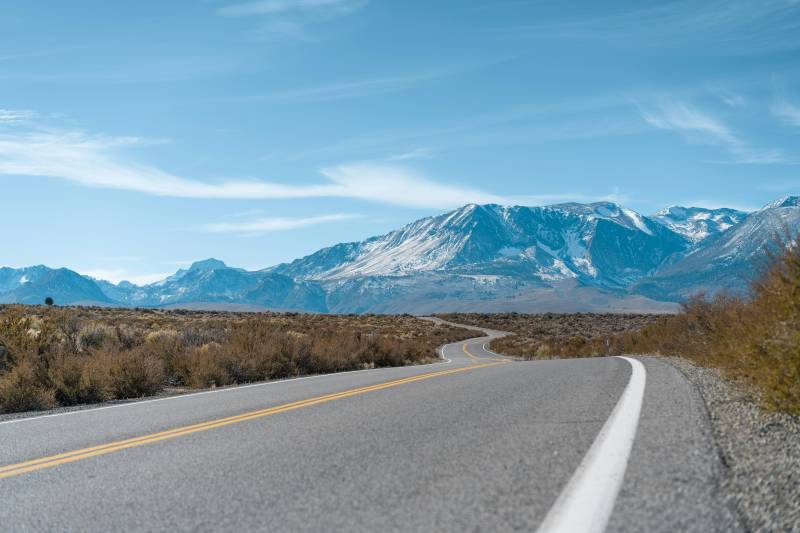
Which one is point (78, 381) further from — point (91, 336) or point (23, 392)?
point (91, 336)

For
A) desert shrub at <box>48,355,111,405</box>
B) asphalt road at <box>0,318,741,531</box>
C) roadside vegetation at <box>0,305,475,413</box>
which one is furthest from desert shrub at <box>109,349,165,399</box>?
asphalt road at <box>0,318,741,531</box>

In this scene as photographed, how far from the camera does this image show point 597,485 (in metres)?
4.02

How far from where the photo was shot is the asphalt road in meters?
3.66

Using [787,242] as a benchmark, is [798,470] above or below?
below

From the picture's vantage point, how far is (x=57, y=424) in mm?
7977

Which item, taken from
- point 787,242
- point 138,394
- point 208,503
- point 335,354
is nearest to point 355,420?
point 208,503

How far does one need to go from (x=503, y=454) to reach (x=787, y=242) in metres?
5.82

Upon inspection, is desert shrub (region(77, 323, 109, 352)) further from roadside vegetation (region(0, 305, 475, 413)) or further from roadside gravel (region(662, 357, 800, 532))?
roadside gravel (region(662, 357, 800, 532))

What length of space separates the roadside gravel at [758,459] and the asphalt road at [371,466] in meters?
0.13

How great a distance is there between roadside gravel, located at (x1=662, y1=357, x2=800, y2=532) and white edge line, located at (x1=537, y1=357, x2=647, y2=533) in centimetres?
65

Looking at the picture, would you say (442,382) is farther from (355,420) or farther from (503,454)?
(503,454)

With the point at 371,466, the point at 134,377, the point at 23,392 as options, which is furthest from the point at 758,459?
the point at 134,377

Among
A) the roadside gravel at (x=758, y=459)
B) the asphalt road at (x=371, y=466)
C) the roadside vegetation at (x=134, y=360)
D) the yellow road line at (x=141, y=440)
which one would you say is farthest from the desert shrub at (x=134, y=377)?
the roadside gravel at (x=758, y=459)

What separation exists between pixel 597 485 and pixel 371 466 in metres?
1.62
